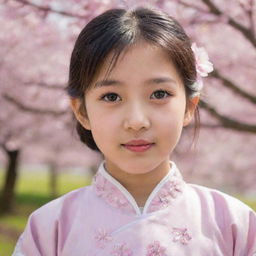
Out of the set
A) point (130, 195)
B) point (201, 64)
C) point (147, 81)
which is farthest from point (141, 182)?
point (201, 64)

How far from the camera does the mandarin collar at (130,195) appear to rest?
2365mm

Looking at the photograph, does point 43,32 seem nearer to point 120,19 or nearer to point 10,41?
point 10,41

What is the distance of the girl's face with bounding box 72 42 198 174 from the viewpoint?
2.21 meters

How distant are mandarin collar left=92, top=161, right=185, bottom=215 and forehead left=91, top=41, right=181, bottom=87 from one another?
411mm

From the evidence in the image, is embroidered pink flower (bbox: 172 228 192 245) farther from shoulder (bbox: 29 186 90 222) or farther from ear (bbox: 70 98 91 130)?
ear (bbox: 70 98 91 130)

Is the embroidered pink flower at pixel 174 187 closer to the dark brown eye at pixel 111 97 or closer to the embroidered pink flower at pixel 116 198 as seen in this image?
the embroidered pink flower at pixel 116 198

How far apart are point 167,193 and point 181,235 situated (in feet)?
0.60

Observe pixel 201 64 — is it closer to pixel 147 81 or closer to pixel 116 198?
pixel 147 81

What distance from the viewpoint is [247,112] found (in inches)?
408

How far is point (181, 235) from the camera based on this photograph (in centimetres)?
231

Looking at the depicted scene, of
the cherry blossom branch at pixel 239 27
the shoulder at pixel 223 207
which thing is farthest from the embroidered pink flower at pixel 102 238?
the cherry blossom branch at pixel 239 27

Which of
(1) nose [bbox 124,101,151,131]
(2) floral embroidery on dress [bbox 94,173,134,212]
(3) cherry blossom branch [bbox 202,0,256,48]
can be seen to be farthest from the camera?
(3) cherry blossom branch [bbox 202,0,256,48]

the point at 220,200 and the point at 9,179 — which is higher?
the point at 220,200

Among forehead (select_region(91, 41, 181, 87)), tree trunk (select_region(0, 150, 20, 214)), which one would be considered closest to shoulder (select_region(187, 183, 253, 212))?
forehead (select_region(91, 41, 181, 87))
